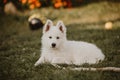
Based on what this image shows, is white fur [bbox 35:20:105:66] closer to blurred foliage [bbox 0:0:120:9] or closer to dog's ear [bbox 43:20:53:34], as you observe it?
dog's ear [bbox 43:20:53:34]

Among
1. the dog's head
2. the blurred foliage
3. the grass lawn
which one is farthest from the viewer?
the blurred foliage

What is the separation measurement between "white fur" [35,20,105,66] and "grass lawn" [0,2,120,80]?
0.25 m

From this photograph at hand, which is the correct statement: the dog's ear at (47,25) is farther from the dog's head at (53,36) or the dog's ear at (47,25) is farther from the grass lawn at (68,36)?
the grass lawn at (68,36)

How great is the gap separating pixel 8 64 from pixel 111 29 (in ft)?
16.3

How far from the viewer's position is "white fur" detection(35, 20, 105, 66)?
5.96 metres

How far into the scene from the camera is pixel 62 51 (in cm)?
619

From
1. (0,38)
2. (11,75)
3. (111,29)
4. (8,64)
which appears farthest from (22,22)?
(11,75)

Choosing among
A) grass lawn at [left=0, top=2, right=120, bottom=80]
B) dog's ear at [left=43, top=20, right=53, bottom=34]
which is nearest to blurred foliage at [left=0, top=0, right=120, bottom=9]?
grass lawn at [left=0, top=2, right=120, bottom=80]

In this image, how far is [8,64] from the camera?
243 inches

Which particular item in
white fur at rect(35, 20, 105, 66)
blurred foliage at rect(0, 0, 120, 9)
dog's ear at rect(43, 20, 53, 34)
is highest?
blurred foliage at rect(0, 0, 120, 9)

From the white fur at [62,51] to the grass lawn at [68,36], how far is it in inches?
10.0

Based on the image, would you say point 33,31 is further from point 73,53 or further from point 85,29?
point 73,53

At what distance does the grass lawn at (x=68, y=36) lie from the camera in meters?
5.20

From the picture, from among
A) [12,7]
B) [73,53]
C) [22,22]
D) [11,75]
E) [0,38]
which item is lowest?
[11,75]
